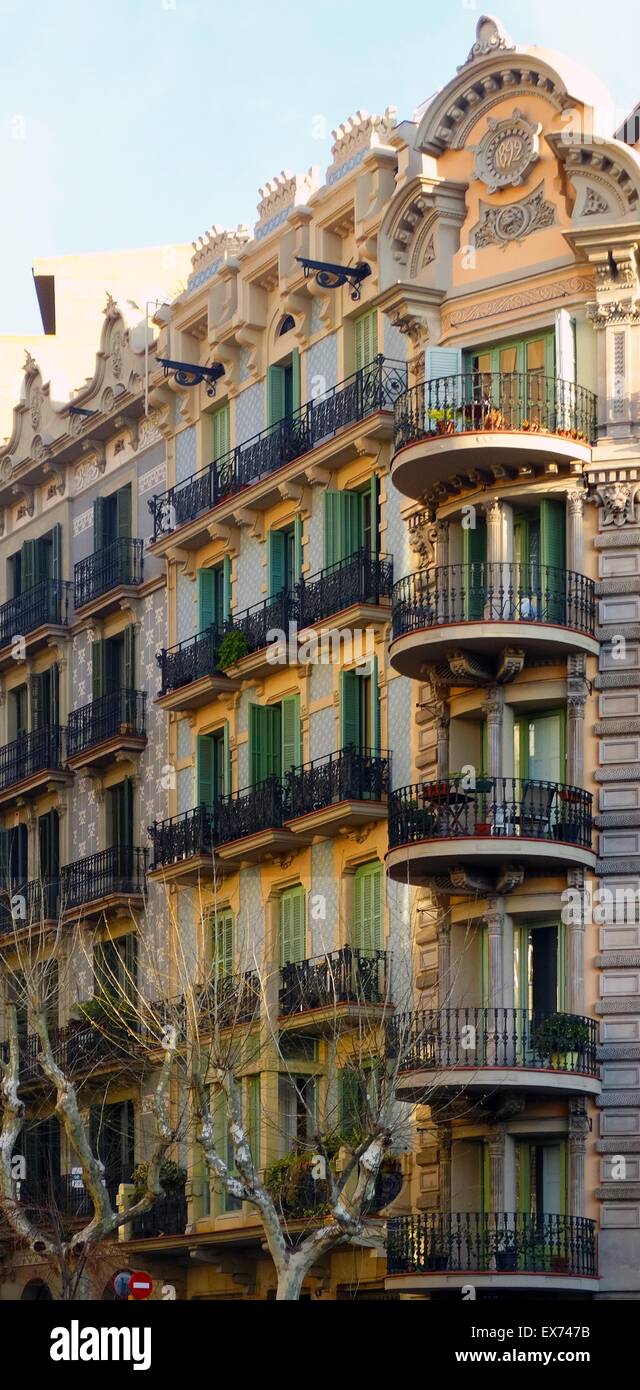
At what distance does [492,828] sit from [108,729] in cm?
1706

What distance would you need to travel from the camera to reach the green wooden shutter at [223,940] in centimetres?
5484

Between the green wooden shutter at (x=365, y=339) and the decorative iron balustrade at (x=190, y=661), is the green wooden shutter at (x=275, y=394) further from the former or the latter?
the decorative iron balustrade at (x=190, y=661)

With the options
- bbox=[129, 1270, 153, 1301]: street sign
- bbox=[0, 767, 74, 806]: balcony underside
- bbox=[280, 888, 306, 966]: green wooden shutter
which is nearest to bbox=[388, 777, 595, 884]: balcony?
bbox=[280, 888, 306, 966]: green wooden shutter

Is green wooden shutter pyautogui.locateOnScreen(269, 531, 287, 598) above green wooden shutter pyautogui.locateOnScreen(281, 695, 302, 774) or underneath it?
above

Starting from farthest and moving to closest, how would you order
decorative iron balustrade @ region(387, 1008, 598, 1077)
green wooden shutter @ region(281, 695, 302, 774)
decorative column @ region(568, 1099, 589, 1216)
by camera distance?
green wooden shutter @ region(281, 695, 302, 774)
decorative iron balustrade @ region(387, 1008, 598, 1077)
decorative column @ region(568, 1099, 589, 1216)

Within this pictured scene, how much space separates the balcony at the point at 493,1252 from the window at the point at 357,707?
30.4 ft

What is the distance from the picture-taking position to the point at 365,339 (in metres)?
53.7

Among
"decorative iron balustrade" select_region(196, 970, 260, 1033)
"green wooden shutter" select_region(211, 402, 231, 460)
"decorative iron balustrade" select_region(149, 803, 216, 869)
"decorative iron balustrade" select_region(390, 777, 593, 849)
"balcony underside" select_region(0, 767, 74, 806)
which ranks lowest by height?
"decorative iron balustrade" select_region(196, 970, 260, 1033)

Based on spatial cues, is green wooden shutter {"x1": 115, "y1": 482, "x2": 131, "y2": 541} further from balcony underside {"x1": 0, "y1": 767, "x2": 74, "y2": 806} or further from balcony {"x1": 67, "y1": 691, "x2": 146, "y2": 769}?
balcony underside {"x1": 0, "y1": 767, "x2": 74, "y2": 806}

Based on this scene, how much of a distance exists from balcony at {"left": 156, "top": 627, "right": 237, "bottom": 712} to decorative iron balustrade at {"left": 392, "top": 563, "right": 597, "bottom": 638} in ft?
26.8

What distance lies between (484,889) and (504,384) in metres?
8.35

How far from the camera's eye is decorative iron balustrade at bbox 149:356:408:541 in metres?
52.0

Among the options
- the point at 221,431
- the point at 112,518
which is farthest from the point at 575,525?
the point at 112,518

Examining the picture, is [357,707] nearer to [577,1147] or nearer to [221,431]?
[221,431]
